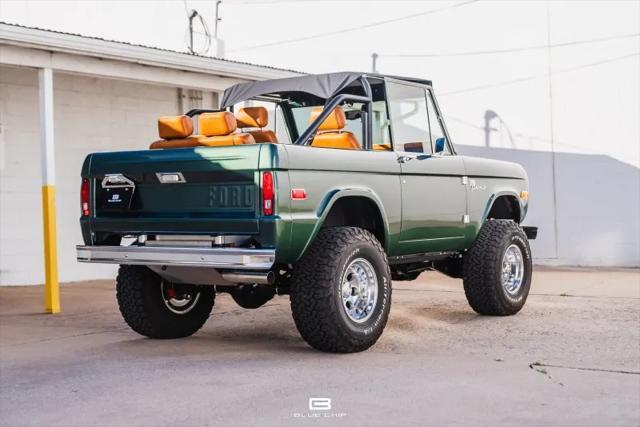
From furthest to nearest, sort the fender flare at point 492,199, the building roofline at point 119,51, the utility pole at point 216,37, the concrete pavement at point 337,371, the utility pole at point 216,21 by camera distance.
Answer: the utility pole at point 216,21 → the utility pole at point 216,37 → the building roofline at point 119,51 → the fender flare at point 492,199 → the concrete pavement at point 337,371

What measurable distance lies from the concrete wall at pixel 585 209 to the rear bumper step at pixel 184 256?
9971mm

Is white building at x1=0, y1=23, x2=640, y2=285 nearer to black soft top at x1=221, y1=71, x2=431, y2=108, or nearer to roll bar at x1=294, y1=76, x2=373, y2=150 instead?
black soft top at x1=221, y1=71, x2=431, y2=108

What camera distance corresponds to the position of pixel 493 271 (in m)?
8.56

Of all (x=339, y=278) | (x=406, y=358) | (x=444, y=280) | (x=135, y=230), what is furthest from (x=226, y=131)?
(x=444, y=280)

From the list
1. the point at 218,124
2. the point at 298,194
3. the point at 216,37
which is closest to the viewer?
the point at 298,194

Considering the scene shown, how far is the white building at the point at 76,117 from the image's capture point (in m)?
11.3

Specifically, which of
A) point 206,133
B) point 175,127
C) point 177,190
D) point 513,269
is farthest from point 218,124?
point 513,269

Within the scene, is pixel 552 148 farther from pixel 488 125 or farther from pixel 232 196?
pixel 232 196

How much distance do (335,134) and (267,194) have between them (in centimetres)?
132

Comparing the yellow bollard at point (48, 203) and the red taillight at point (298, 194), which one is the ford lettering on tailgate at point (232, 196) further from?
the yellow bollard at point (48, 203)

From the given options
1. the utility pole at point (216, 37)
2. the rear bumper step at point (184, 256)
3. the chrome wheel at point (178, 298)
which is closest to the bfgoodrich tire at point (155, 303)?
the chrome wheel at point (178, 298)

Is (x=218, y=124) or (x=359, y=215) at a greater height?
(x=218, y=124)

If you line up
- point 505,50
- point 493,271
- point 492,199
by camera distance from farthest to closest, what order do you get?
1. point 505,50
2. point 492,199
3. point 493,271

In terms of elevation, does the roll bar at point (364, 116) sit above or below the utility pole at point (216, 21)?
below
